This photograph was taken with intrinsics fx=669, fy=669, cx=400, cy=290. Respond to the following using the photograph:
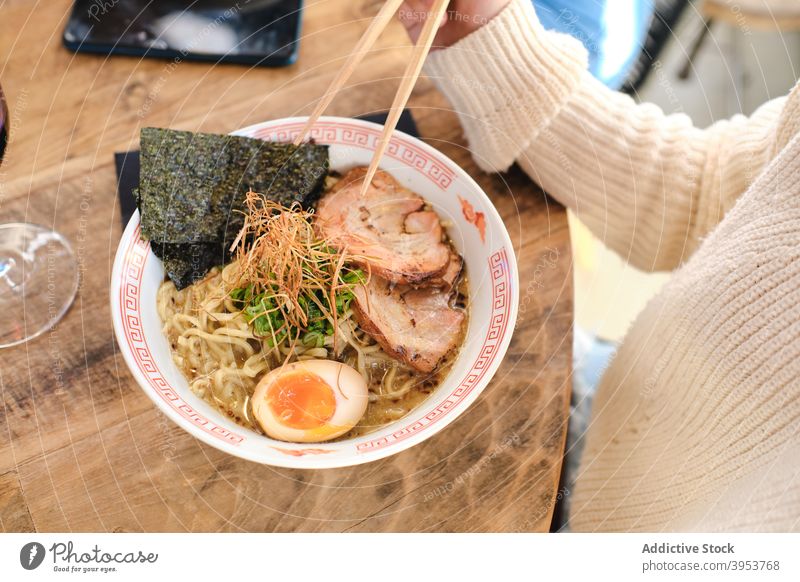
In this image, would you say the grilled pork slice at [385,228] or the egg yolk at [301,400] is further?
the grilled pork slice at [385,228]

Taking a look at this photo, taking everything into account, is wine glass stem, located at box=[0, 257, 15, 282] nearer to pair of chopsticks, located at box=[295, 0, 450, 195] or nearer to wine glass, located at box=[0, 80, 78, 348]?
wine glass, located at box=[0, 80, 78, 348]

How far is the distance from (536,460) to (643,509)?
0.73ft

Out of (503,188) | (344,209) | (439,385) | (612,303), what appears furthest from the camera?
(612,303)

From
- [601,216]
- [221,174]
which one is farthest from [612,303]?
[221,174]

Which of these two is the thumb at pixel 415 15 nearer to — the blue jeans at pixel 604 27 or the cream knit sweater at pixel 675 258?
the cream knit sweater at pixel 675 258

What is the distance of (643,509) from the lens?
3.28 ft

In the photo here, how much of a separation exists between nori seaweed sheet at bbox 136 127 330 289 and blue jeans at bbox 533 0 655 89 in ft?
1.82

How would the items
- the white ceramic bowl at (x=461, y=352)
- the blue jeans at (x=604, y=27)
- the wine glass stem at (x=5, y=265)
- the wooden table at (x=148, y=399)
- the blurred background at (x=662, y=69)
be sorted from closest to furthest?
the white ceramic bowl at (x=461, y=352), the wooden table at (x=148, y=399), the wine glass stem at (x=5, y=265), the blue jeans at (x=604, y=27), the blurred background at (x=662, y=69)

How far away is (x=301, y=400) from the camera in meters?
0.83

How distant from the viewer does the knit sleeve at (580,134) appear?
103 centimetres

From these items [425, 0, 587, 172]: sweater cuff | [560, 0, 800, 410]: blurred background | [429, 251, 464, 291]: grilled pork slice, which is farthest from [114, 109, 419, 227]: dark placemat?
[560, 0, 800, 410]: blurred background

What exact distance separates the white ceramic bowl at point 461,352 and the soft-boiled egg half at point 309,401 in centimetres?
3

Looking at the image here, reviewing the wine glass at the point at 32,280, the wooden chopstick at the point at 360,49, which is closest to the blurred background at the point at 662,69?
the wooden chopstick at the point at 360,49

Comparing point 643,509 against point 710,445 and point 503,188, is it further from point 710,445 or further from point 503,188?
point 503,188
